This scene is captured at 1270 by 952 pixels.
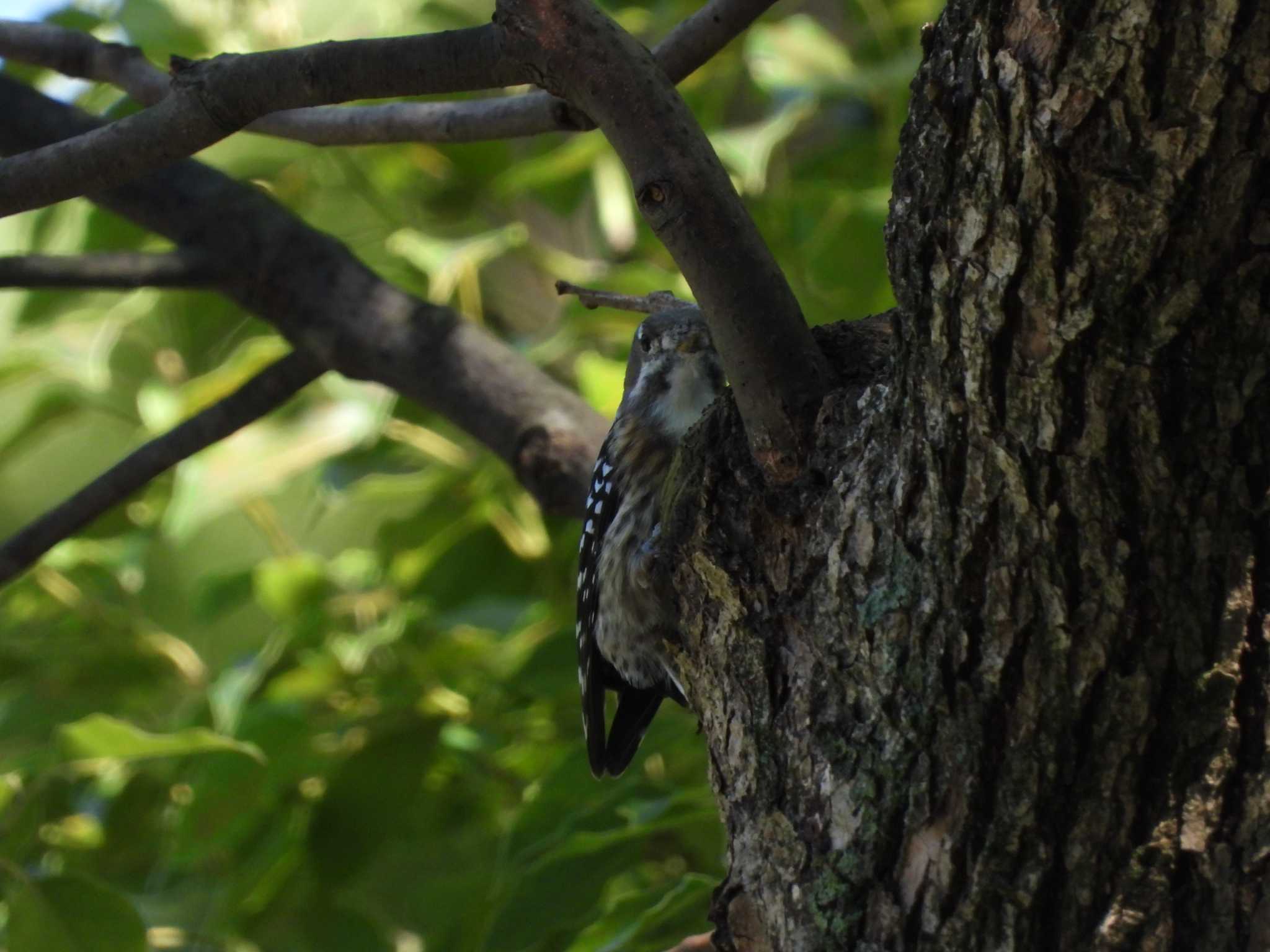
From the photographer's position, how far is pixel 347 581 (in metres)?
3.80

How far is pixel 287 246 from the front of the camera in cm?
309

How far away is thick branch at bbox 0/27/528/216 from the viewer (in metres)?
1.71

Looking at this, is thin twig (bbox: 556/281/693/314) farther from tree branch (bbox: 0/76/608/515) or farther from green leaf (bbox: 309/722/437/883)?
green leaf (bbox: 309/722/437/883)

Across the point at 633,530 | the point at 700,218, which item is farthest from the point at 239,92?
the point at 633,530

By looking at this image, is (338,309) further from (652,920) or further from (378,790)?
(652,920)

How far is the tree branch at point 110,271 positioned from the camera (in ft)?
8.71

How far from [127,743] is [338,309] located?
1050 mm

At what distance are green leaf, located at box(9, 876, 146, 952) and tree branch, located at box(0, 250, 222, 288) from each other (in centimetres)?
116

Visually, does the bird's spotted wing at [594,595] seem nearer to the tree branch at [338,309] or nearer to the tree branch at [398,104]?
the tree branch at [338,309]

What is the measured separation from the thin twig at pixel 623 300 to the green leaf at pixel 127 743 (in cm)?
104

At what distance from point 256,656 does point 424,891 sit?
699 mm

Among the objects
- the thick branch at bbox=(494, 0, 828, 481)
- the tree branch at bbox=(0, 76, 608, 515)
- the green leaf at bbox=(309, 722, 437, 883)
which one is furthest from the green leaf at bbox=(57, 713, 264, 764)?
the thick branch at bbox=(494, 0, 828, 481)

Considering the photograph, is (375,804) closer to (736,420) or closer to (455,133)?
(455,133)

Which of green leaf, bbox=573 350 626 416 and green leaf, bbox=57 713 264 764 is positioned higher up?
green leaf, bbox=573 350 626 416
